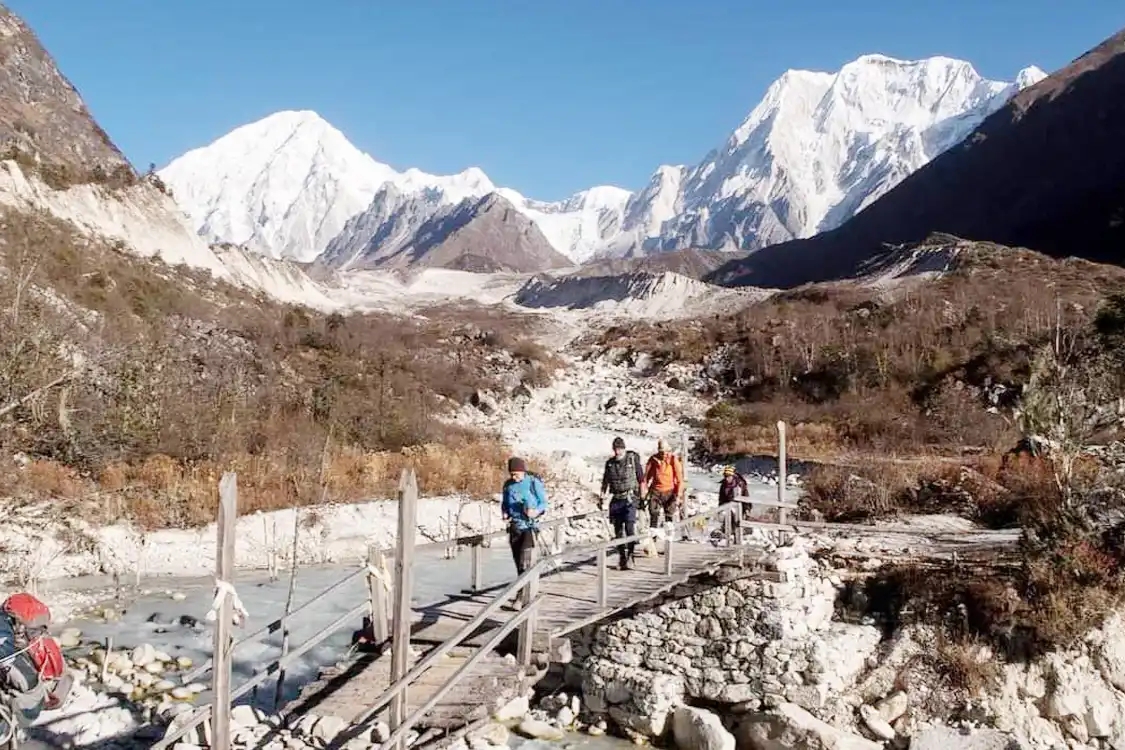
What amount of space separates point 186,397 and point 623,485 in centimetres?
1394

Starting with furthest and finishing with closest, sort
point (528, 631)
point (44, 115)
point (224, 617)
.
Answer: point (44, 115)
point (528, 631)
point (224, 617)

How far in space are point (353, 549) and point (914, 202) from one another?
104 metres

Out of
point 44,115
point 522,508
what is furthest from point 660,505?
point 44,115

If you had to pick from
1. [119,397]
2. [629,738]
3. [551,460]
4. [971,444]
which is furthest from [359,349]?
[629,738]

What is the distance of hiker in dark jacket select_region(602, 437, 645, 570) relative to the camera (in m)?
11.3

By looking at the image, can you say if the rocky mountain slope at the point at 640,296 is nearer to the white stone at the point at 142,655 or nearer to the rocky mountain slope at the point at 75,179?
the rocky mountain slope at the point at 75,179

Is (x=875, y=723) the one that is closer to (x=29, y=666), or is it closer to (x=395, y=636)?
Result: (x=395, y=636)

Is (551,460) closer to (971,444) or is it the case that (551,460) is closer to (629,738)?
(971,444)

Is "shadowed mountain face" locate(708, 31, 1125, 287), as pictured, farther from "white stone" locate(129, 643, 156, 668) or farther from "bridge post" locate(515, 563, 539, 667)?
"white stone" locate(129, 643, 156, 668)

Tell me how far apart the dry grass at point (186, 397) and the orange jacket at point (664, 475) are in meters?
9.10

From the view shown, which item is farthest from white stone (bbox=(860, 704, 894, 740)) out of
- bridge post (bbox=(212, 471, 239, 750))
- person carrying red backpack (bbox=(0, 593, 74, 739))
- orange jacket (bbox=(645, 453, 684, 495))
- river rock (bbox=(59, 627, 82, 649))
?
river rock (bbox=(59, 627, 82, 649))

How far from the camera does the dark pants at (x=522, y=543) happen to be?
32.3 feet

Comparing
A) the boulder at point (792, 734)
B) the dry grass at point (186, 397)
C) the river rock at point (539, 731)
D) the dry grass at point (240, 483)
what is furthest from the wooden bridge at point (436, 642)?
the dry grass at point (240, 483)

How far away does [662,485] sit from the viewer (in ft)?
40.9
